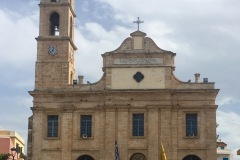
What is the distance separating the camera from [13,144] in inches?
2061

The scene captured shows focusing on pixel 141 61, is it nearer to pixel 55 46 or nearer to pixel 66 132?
pixel 55 46

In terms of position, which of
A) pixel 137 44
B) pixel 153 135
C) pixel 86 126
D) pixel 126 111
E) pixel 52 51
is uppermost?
pixel 137 44

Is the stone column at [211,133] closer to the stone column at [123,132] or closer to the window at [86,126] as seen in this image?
the stone column at [123,132]

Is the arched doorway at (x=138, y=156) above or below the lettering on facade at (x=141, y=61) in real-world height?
below

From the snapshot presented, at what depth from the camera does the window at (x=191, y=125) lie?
37000mm

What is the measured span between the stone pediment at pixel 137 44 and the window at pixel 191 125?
5272 mm

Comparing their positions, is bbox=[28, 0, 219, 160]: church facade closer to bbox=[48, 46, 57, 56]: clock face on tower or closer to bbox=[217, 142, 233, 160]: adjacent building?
Result: bbox=[48, 46, 57, 56]: clock face on tower

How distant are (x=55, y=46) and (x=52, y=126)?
5902 mm

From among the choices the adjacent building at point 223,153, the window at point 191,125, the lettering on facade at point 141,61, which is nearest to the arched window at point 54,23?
the lettering on facade at point 141,61

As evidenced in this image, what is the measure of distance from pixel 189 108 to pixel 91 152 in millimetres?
7400

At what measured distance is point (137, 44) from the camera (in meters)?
38.3

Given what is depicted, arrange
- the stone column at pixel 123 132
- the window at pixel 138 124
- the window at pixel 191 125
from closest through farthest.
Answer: the stone column at pixel 123 132, the window at pixel 191 125, the window at pixel 138 124

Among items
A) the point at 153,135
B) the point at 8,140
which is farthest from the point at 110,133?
the point at 8,140

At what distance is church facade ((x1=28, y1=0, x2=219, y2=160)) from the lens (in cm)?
3681
